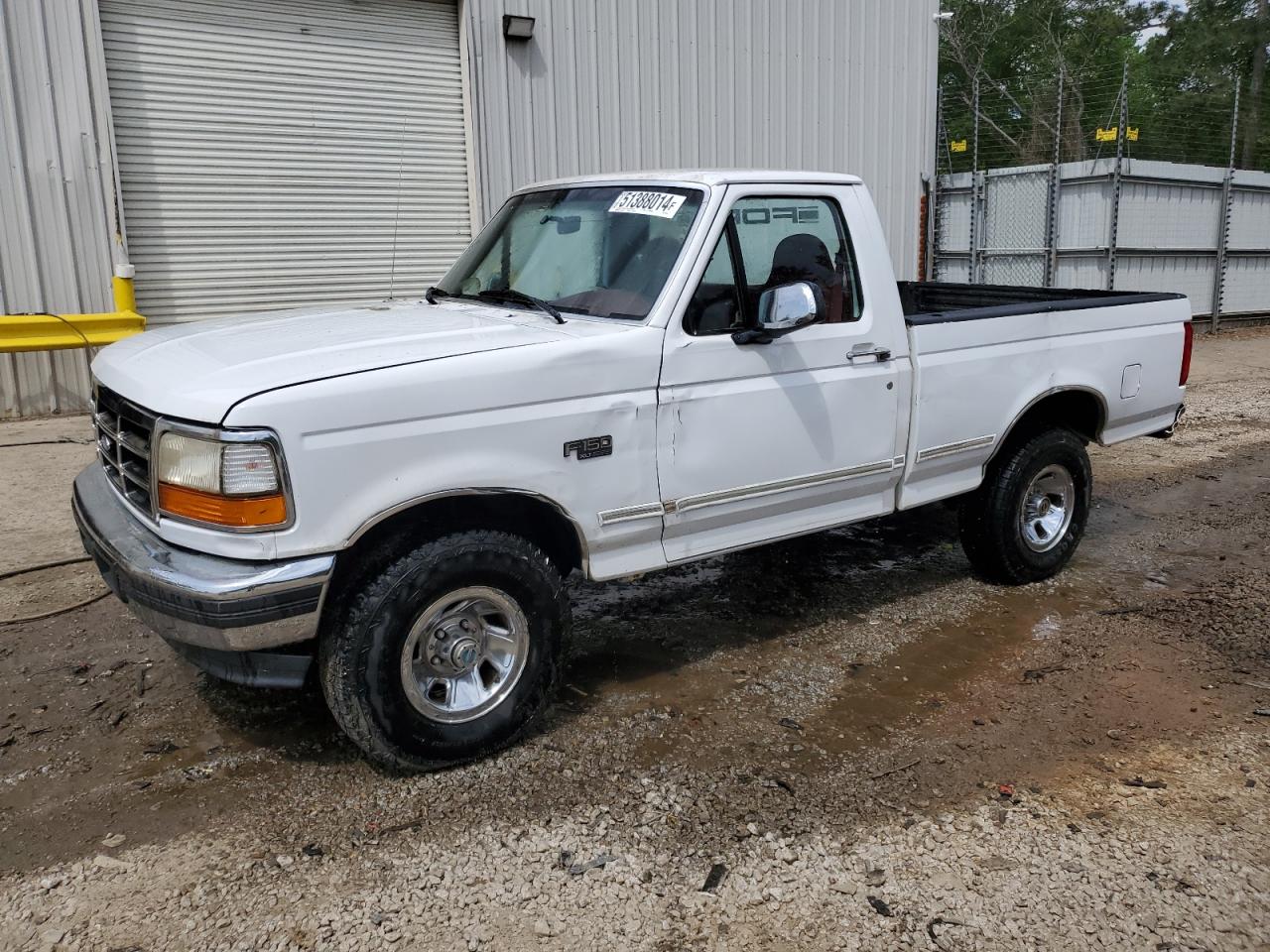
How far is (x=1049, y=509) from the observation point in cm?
571

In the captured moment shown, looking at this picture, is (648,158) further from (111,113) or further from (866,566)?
(866,566)

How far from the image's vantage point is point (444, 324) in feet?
13.1

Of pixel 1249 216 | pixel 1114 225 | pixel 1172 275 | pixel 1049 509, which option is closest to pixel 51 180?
pixel 1049 509

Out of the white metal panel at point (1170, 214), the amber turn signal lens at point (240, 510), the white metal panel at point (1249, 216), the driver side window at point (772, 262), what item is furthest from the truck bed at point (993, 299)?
the white metal panel at point (1249, 216)

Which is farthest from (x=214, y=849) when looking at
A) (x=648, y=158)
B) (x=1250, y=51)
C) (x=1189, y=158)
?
(x=1250, y=51)

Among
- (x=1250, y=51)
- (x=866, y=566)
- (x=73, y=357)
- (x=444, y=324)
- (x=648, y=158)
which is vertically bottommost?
(x=866, y=566)

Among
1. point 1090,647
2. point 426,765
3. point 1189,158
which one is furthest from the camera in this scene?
point 1189,158

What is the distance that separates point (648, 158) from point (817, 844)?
10227mm

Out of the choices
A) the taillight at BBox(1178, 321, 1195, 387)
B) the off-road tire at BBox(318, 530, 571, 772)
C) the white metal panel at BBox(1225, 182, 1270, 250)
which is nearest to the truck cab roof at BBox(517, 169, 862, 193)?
the off-road tire at BBox(318, 530, 571, 772)

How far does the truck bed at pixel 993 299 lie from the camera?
16.5ft

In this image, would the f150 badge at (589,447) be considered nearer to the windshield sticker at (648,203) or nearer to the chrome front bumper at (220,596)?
the chrome front bumper at (220,596)

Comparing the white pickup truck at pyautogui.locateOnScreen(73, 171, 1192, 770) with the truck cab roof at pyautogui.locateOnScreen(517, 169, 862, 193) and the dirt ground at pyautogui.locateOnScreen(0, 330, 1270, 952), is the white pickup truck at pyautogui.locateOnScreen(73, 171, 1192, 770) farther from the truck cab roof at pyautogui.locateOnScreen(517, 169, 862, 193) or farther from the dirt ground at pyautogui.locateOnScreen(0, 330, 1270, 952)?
the dirt ground at pyautogui.locateOnScreen(0, 330, 1270, 952)

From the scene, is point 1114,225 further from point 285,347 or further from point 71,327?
point 285,347

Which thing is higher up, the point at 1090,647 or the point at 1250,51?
the point at 1250,51
